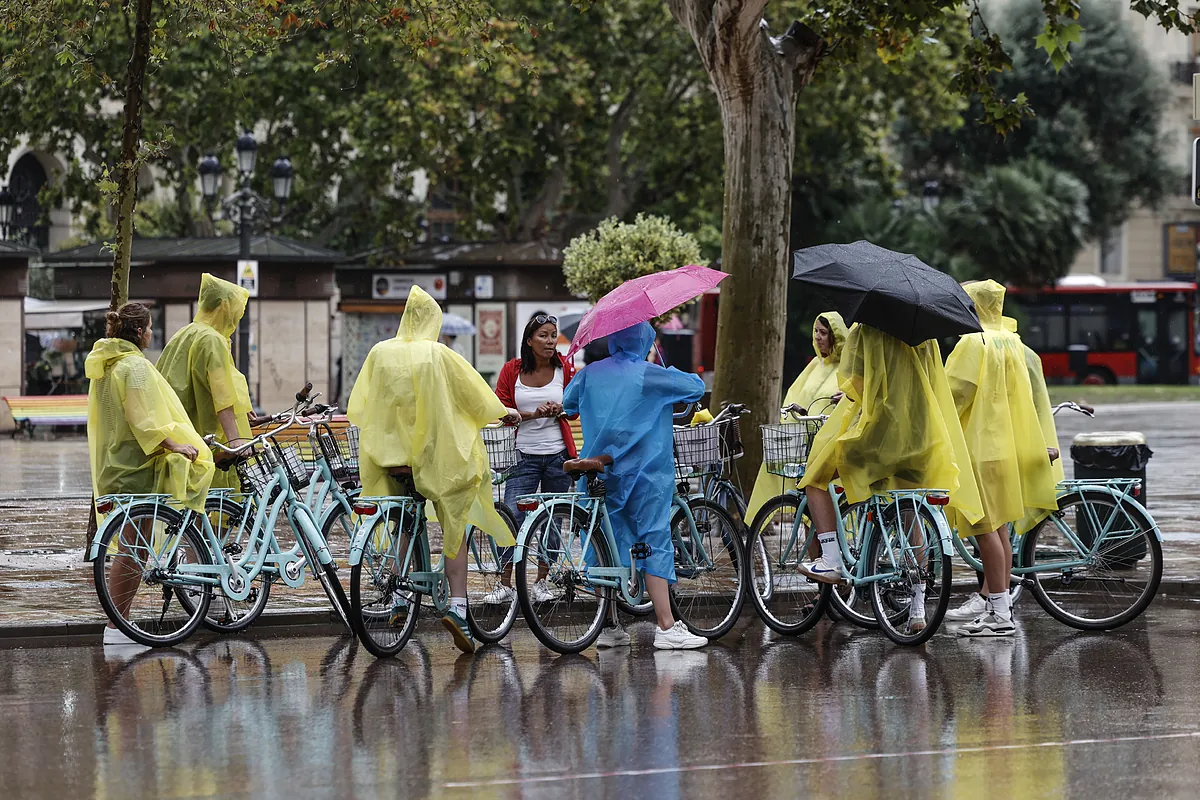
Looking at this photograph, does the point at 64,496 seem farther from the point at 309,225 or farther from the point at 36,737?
the point at 309,225

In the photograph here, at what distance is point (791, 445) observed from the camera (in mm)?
9367

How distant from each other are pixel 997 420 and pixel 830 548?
44.5 inches

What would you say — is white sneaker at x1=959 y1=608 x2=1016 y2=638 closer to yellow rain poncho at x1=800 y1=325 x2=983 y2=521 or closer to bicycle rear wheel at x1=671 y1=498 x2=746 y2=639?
yellow rain poncho at x1=800 y1=325 x2=983 y2=521

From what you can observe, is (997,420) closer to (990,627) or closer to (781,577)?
(990,627)

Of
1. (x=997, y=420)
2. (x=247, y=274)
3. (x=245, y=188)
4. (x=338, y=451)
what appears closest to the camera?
(x=338, y=451)

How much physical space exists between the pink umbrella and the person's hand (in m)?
1.88

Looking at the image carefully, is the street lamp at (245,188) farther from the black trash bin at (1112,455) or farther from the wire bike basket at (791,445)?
the wire bike basket at (791,445)

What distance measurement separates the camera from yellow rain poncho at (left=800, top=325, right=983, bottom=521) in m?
8.85

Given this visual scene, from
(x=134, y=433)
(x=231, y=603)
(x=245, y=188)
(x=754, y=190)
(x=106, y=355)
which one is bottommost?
(x=231, y=603)

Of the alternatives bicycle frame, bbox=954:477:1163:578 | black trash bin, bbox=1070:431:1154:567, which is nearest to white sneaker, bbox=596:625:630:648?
bicycle frame, bbox=954:477:1163:578

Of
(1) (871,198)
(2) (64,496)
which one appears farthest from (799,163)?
(2) (64,496)

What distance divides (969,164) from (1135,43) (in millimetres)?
6276

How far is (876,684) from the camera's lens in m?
7.79

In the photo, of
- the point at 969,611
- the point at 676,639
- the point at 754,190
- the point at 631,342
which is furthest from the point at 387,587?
the point at 754,190
